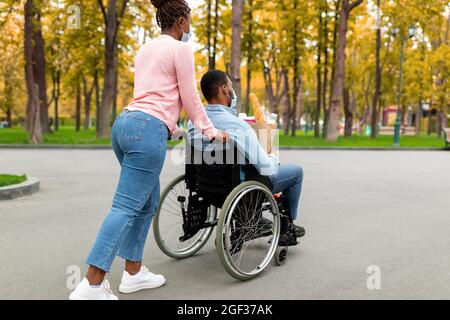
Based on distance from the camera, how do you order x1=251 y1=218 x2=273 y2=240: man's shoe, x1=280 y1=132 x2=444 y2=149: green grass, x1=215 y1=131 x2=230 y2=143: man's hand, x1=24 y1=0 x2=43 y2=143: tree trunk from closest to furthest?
1. x1=215 y1=131 x2=230 y2=143: man's hand
2. x1=251 y1=218 x2=273 y2=240: man's shoe
3. x1=24 y1=0 x2=43 y2=143: tree trunk
4. x1=280 y1=132 x2=444 y2=149: green grass

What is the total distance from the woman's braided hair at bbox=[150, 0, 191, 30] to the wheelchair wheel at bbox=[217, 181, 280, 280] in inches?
47.3

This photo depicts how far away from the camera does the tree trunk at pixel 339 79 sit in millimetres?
21875

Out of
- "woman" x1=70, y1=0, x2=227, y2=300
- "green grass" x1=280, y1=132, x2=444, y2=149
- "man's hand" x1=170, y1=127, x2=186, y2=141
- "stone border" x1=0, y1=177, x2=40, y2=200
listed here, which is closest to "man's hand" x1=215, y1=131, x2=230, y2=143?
"woman" x1=70, y1=0, x2=227, y2=300

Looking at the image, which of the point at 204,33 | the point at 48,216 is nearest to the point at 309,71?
the point at 204,33

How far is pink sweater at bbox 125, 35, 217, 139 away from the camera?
299 cm

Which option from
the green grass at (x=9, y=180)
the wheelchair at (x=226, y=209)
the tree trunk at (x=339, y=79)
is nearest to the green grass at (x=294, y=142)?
the tree trunk at (x=339, y=79)

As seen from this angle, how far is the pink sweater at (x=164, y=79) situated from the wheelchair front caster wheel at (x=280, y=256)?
4.62 ft

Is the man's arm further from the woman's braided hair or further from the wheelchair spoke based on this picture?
the woman's braided hair

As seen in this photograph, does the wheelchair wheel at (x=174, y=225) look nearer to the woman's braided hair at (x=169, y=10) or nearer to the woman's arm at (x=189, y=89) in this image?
the woman's arm at (x=189, y=89)

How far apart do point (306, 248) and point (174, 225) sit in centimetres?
126

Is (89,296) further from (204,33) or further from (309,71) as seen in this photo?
(309,71)

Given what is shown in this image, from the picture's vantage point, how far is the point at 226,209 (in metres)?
3.27

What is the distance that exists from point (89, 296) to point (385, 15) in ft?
82.8
